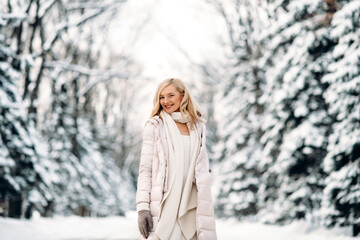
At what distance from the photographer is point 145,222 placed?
332 cm

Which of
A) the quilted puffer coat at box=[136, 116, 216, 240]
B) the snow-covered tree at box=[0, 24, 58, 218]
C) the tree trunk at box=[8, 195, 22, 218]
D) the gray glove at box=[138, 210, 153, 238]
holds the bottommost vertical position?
the gray glove at box=[138, 210, 153, 238]

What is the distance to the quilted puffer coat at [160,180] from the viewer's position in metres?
3.36

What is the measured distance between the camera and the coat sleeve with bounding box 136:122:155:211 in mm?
3371

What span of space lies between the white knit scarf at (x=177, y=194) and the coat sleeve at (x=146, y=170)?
119mm

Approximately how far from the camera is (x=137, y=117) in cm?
3769

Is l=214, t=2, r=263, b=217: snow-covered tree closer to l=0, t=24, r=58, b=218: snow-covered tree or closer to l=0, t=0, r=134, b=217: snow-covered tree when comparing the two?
l=0, t=0, r=134, b=217: snow-covered tree

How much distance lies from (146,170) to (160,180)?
0.15 meters

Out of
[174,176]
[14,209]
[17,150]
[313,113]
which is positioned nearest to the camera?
[174,176]

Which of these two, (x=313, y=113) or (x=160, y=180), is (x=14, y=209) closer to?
(x=313, y=113)

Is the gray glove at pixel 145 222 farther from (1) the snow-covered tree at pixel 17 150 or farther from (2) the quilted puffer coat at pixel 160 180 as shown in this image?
(1) the snow-covered tree at pixel 17 150

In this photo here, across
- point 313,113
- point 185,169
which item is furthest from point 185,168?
point 313,113

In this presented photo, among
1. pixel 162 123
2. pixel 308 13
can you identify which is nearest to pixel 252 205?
pixel 308 13

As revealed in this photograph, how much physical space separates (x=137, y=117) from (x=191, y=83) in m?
7.93

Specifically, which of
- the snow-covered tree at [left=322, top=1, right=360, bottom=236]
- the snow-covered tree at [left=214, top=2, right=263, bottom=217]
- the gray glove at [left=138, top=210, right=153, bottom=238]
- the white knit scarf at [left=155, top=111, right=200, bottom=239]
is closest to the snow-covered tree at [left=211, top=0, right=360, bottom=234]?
the snow-covered tree at [left=322, top=1, right=360, bottom=236]
